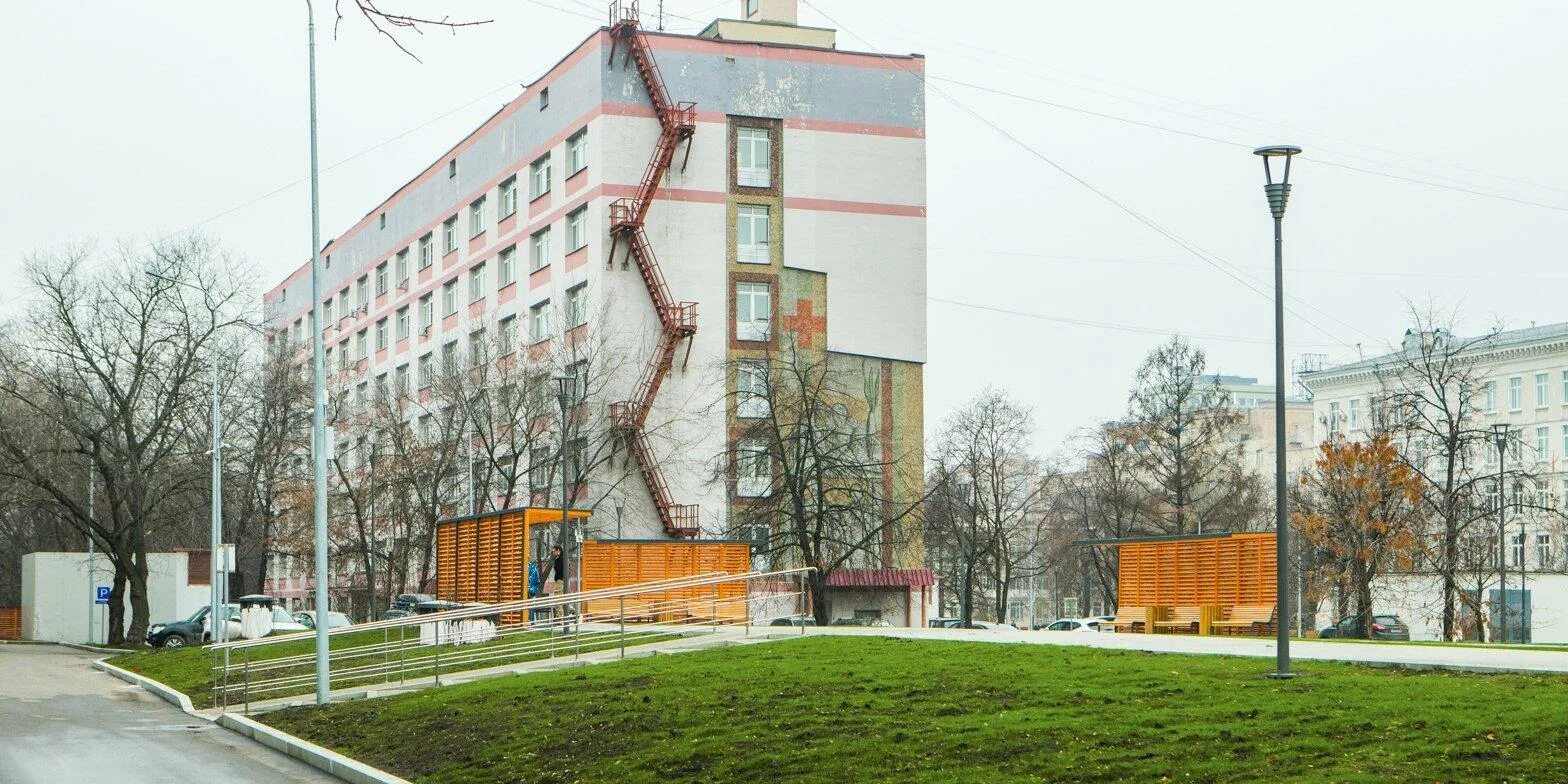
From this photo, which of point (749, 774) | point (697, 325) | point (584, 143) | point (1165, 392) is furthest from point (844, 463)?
point (749, 774)

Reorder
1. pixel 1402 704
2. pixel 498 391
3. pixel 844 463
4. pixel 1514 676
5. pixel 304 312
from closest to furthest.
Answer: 1. pixel 1402 704
2. pixel 1514 676
3. pixel 844 463
4. pixel 498 391
5. pixel 304 312

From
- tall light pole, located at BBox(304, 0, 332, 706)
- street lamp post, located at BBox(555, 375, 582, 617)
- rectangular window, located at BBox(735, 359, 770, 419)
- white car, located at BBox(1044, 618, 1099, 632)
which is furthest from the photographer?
white car, located at BBox(1044, 618, 1099, 632)

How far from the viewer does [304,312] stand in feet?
343

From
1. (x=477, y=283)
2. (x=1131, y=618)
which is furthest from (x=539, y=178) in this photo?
(x=1131, y=618)

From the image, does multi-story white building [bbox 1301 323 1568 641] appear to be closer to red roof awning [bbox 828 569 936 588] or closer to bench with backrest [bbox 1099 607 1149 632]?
red roof awning [bbox 828 569 936 588]

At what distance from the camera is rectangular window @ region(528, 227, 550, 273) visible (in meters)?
67.9

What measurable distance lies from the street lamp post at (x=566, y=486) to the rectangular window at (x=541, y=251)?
8106 mm

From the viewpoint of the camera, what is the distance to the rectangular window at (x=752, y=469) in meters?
55.9

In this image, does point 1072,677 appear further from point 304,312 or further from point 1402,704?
point 304,312

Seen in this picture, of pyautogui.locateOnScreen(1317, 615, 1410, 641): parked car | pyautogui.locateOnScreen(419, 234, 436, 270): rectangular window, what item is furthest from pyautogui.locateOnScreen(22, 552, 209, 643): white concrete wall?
pyautogui.locateOnScreen(1317, 615, 1410, 641): parked car

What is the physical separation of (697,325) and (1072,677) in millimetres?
45809

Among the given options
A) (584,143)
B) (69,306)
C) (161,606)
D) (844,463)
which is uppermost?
(584,143)

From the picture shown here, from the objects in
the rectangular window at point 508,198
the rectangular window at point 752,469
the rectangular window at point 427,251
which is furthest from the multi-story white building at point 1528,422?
the rectangular window at point 427,251

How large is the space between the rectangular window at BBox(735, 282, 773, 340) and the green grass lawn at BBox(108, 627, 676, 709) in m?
25.6
